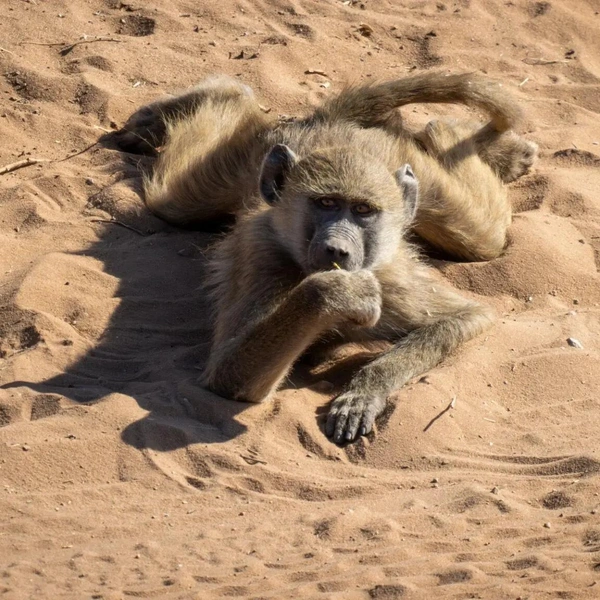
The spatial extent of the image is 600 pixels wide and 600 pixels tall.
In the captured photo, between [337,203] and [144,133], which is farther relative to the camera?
[144,133]

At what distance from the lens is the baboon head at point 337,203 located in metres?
6.01

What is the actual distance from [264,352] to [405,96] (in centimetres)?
260

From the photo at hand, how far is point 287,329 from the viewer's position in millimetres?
5391

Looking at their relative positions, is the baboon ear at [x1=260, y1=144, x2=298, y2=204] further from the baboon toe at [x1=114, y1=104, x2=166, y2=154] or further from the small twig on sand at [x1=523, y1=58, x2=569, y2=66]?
the small twig on sand at [x1=523, y1=58, x2=569, y2=66]

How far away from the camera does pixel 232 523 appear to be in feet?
15.5

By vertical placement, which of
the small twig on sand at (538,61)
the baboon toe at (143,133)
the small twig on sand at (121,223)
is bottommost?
the small twig on sand at (121,223)

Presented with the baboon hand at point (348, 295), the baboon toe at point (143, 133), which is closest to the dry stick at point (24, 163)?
the baboon toe at point (143, 133)

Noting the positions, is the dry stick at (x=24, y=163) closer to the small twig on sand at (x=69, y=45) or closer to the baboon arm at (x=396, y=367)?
the small twig on sand at (x=69, y=45)

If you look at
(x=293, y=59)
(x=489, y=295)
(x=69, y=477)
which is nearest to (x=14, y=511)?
(x=69, y=477)

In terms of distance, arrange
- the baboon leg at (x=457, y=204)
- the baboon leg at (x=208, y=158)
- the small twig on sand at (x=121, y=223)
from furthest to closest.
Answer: the baboon leg at (x=208, y=158)
the small twig on sand at (x=121, y=223)
the baboon leg at (x=457, y=204)

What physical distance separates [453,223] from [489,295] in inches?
21.1

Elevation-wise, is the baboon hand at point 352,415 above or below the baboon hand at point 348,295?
below

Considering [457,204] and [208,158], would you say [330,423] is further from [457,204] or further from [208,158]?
[208,158]

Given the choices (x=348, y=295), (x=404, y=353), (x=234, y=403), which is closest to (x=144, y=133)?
(x=404, y=353)
